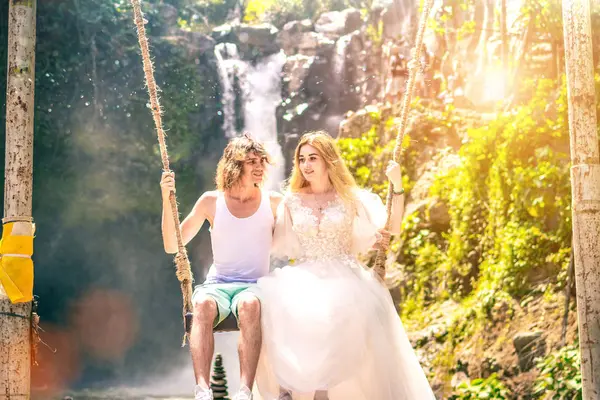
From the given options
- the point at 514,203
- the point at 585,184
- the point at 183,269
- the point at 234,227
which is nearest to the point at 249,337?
the point at 183,269

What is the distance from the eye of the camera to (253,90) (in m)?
13.2

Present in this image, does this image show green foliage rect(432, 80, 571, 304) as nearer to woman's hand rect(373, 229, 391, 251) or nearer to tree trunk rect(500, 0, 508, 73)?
tree trunk rect(500, 0, 508, 73)

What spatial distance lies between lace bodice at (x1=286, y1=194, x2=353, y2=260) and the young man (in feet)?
0.58

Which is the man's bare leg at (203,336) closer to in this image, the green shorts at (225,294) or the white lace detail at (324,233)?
the green shorts at (225,294)

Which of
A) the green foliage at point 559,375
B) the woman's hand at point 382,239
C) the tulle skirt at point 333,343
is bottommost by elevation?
the green foliage at point 559,375

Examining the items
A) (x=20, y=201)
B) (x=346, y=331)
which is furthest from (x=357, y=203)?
(x=20, y=201)

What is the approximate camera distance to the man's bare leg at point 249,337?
3361 mm

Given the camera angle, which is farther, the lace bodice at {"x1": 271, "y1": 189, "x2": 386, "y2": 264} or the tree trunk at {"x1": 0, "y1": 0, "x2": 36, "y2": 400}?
the lace bodice at {"x1": 271, "y1": 189, "x2": 386, "y2": 264}

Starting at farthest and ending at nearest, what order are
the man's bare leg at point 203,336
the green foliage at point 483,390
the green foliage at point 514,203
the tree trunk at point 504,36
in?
the tree trunk at point 504,36
the green foliage at point 514,203
the green foliage at point 483,390
the man's bare leg at point 203,336

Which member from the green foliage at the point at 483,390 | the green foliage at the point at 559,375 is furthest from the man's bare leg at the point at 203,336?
the green foliage at the point at 483,390

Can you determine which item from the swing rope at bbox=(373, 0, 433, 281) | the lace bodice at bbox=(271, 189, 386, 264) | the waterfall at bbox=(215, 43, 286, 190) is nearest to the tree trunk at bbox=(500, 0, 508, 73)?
the swing rope at bbox=(373, 0, 433, 281)

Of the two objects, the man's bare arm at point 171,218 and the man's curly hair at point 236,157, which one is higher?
the man's curly hair at point 236,157

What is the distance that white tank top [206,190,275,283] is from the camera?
3.92 m

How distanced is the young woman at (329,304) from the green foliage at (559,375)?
6.62ft
